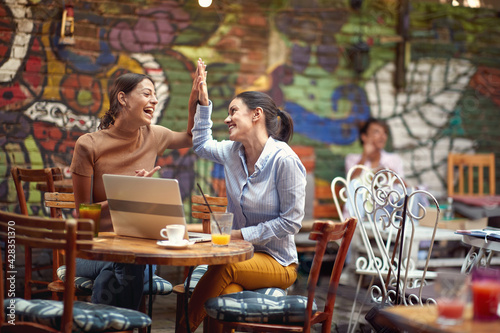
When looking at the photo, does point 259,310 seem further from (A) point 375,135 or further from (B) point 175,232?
(A) point 375,135

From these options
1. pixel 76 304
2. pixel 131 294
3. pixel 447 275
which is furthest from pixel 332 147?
pixel 447 275

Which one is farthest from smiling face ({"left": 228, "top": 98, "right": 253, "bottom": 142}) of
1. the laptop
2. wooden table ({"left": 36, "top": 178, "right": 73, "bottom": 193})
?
wooden table ({"left": 36, "top": 178, "right": 73, "bottom": 193})

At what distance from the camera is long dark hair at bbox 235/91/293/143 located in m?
2.78

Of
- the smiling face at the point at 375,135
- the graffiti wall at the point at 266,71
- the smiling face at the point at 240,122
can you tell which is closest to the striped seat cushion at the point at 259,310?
the smiling face at the point at 240,122

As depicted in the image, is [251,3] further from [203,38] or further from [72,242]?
[72,242]

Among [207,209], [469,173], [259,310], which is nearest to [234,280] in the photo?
[259,310]

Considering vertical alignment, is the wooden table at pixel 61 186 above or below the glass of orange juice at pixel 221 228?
below

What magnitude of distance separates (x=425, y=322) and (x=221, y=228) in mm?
986

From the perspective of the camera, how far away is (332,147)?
17.9ft

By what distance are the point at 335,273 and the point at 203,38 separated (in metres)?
3.08

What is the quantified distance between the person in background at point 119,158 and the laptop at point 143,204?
0.21 meters

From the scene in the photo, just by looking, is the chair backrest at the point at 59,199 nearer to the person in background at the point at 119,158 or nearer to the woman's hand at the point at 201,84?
the person in background at the point at 119,158

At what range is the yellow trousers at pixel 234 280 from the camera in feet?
7.91

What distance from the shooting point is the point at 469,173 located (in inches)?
231
